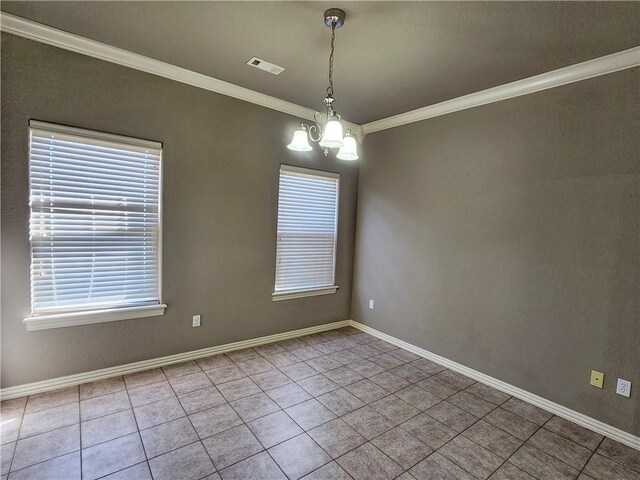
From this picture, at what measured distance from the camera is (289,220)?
371 cm

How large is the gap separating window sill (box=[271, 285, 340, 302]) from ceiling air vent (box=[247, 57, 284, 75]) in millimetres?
2268

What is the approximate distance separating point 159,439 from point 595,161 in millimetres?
3599

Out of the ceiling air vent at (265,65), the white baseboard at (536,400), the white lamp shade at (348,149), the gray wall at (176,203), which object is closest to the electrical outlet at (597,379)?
the white baseboard at (536,400)

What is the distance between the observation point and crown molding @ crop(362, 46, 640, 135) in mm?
2215

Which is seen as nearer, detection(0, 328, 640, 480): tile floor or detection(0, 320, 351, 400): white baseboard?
detection(0, 328, 640, 480): tile floor

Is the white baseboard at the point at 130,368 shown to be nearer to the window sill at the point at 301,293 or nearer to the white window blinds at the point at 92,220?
the window sill at the point at 301,293

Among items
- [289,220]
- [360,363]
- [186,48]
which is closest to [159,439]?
[360,363]

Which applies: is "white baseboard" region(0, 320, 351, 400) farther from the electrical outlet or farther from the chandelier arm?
the electrical outlet

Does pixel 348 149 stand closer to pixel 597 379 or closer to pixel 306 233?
pixel 306 233

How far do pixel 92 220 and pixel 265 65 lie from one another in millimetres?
1911

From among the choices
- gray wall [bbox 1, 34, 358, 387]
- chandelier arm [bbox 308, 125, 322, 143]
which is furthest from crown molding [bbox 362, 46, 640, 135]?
gray wall [bbox 1, 34, 358, 387]

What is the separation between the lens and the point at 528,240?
8.84 feet

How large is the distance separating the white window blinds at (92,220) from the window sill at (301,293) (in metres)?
1.26

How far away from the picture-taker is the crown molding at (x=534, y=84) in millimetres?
2215
